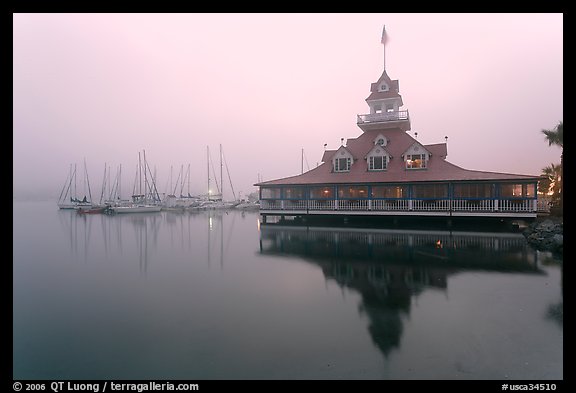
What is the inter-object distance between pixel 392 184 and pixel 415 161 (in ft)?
14.0

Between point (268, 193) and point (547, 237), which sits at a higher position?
point (268, 193)

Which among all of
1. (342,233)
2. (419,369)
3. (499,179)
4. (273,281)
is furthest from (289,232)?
(419,369)

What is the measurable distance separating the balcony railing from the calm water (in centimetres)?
2071

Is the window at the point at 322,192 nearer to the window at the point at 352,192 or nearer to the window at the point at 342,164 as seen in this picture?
the window at the point at 352,192

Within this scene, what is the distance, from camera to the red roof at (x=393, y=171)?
27.2 m

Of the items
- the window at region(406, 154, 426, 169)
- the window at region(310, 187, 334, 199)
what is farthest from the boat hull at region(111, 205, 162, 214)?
the window at region(406, 154, 426, 169)

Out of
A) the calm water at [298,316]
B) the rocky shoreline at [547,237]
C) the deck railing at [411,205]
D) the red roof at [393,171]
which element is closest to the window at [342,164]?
the red roof at [393,171]

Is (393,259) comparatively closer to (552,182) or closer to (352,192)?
(352,192)

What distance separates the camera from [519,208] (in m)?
24.0

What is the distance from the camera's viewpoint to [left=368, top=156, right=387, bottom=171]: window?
31.0 metres

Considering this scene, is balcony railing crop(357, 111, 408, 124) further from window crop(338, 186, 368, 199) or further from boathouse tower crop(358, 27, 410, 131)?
window crop(338, 186, 368, 199)

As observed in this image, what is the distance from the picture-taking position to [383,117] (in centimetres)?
3472

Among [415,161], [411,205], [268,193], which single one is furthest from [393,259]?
[268,193]
